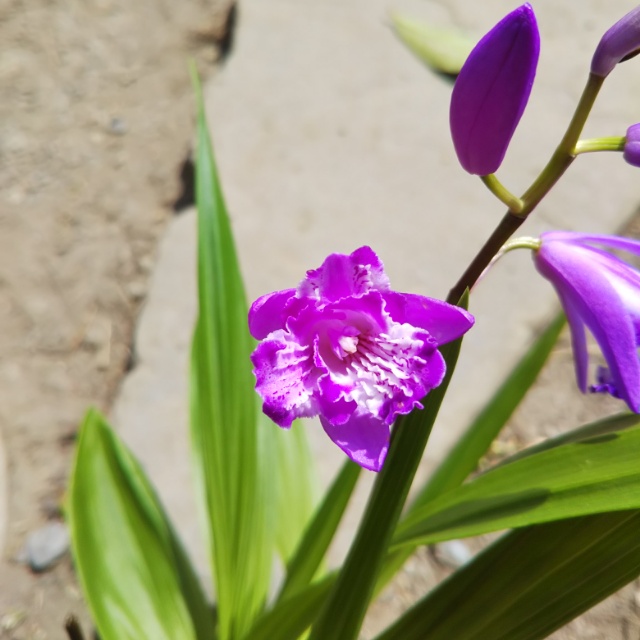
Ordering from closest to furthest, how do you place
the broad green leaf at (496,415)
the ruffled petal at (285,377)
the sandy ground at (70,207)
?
the ruffled petal at (285,377) < the broad green leaf at (496,415) < the sandy ground at (70,207)

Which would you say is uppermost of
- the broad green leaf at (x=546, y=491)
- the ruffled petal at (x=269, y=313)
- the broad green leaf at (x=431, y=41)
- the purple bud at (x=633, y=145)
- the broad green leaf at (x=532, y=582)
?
the broad green leaf at (x=431, y=41)

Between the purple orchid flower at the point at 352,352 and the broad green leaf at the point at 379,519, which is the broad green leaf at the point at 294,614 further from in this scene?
the purple orchid flower at the point at 352,352

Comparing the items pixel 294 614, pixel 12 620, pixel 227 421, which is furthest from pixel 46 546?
pixel 294 614

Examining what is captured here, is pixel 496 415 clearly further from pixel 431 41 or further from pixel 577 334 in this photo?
pixel 431 41

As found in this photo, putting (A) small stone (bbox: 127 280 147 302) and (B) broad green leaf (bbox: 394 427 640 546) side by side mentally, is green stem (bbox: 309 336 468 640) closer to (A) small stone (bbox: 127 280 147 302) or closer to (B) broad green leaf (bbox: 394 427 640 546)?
(B) broad green leaf (bbox: 394 427 640 546)

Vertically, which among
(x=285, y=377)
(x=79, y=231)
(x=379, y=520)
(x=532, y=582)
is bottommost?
(x=532, y=582)

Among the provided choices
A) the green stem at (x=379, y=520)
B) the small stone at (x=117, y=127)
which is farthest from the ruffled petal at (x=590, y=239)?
the small stone at (x=117, y=127)

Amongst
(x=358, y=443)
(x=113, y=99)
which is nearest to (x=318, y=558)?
(x=358, y=443)

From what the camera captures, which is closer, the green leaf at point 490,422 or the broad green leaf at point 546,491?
the broad green leaf at point 546,491
